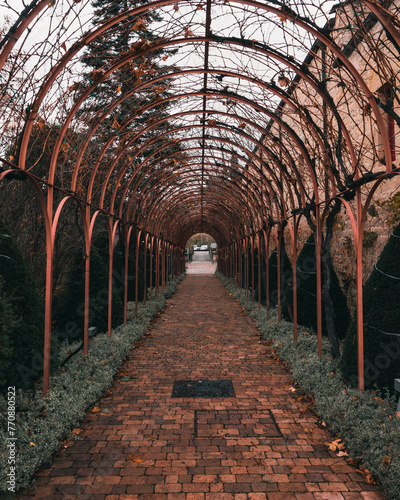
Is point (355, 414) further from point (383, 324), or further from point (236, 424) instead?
point (236, 424)

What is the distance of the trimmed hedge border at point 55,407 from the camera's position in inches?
109

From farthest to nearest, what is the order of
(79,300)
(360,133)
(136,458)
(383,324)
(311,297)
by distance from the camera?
1. (311,297)
2. (79,300)
3. (360,133)
4. (383,324)
5. (136,458)

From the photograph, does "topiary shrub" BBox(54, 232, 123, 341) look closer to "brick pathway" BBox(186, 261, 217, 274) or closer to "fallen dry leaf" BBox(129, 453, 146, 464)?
"fallen dry leaf" BBox(129, 453, 146, 464)

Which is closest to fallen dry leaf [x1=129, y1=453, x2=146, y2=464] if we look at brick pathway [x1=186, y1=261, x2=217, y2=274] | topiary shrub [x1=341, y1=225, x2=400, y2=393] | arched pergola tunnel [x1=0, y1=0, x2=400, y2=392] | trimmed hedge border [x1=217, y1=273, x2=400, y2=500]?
arched pergola tunnel [x1=0, y1=0, x2=400, y2=392]

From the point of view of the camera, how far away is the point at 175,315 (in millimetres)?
10555

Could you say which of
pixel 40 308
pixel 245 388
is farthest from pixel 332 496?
pixel 40 308

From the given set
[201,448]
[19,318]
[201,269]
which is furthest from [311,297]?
[201,269]

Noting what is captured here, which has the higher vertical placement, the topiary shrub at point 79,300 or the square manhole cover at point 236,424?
the topiary shrub at point 79,300

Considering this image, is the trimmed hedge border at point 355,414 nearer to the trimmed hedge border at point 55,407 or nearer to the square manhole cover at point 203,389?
the square manhole cover at point 203,389

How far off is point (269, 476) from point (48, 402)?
2.33 meters

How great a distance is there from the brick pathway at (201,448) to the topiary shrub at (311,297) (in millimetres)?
1443

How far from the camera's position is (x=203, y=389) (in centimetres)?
471

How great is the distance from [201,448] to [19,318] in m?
2.23

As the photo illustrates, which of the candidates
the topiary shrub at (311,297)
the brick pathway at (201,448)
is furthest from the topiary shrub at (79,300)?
the topiary shrub at (311,297)
